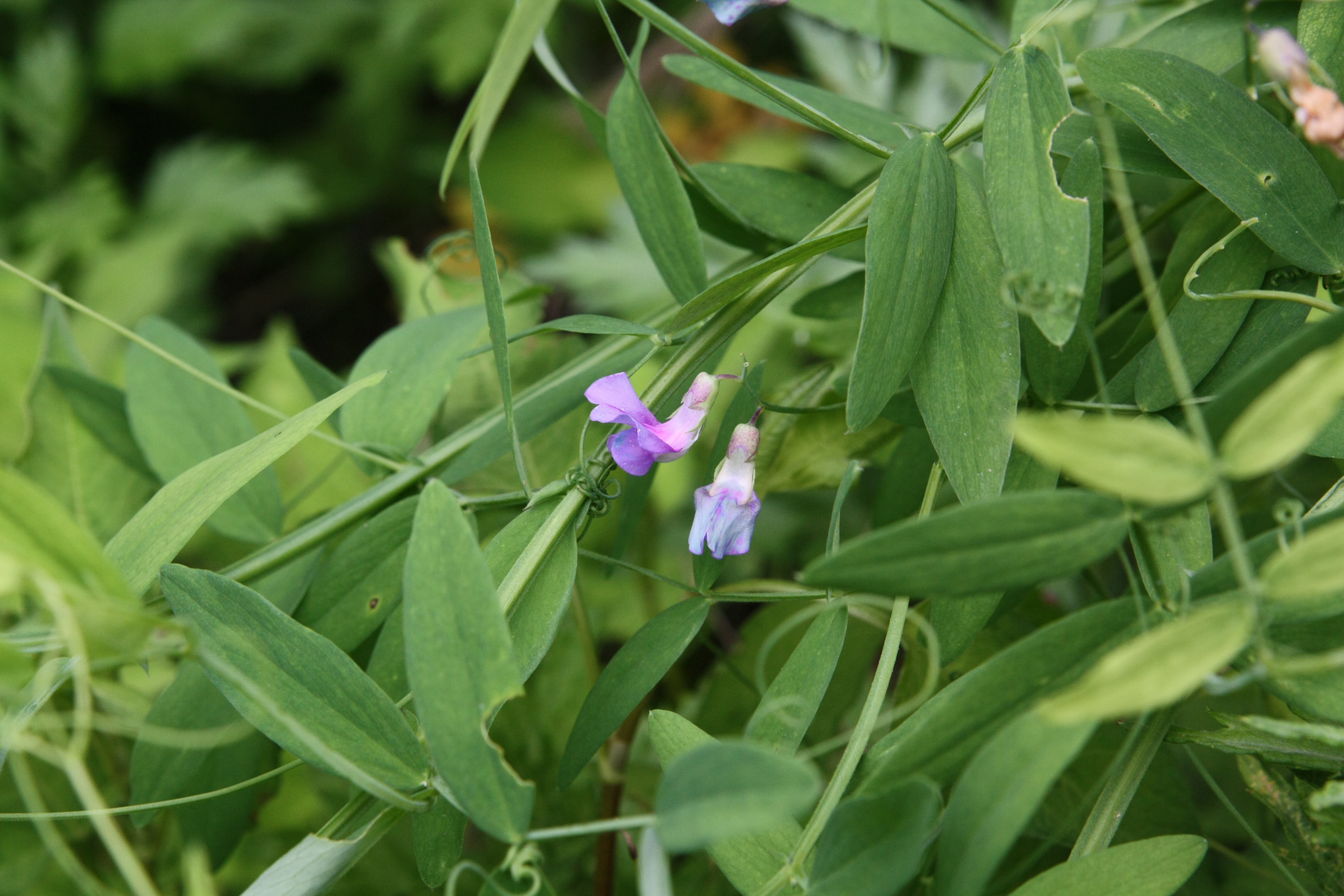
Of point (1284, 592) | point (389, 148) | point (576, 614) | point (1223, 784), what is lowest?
point (1223, 784)

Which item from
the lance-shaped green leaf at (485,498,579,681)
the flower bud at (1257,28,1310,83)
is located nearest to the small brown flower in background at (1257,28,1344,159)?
the flower bud at (1257,28,1310,83)

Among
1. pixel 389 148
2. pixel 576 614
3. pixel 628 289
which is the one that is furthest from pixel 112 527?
pixel 389 148

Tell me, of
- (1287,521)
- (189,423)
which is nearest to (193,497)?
(189,423)

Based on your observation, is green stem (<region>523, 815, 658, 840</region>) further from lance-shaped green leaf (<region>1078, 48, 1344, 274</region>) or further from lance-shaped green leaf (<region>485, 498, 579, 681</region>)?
lance-shaped green leaf (<region>1078, 48, 1344, 274</region>)

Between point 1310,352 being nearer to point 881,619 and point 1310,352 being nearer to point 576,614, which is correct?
point 881,619

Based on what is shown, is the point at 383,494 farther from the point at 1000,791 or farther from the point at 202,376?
the point at 1000,791

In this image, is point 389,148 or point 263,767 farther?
point 389,148

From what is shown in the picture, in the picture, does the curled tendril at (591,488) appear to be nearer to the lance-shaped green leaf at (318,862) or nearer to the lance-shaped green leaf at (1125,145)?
the lance-shaped green leaf at (318,862)
